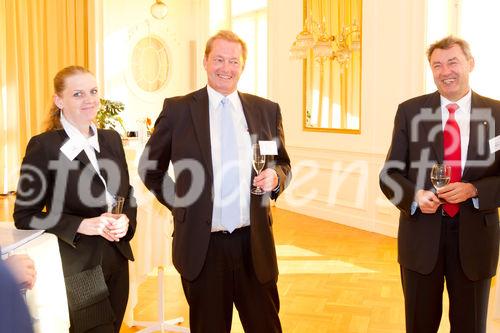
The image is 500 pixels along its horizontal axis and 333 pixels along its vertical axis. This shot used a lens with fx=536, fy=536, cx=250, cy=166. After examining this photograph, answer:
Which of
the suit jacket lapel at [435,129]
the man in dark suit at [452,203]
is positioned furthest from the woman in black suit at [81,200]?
the suit jacket lapel at [435,129]

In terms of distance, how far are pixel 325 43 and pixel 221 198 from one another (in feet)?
17.1

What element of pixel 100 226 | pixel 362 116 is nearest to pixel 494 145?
pixel 100 226

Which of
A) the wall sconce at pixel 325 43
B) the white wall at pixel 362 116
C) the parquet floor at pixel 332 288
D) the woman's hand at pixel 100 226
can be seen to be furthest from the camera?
the wall sconce at pixel 325 43

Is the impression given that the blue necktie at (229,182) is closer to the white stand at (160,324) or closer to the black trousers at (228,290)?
the black trousers at (228,290)

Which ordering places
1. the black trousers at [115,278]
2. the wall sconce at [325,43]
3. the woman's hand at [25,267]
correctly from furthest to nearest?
the wall sconce at [325,43], the black trousers at [115,278], the woman's hand at [25,267]

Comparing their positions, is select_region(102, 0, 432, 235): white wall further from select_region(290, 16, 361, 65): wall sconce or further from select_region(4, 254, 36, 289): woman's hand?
select_region(4, 254, 36, 289): woman's hand

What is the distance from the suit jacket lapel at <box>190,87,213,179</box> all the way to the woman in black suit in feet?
1.21

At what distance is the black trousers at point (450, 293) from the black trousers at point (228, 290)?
0.65 m

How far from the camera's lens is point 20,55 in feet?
32.2

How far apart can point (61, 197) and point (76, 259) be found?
26 cm

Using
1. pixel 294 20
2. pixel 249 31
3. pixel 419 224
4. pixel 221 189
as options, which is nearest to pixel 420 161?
pixel 419 224

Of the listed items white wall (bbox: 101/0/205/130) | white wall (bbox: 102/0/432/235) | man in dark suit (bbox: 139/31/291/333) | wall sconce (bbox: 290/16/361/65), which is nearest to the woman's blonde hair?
man in dark suit (bbox: 139/31/291/333)

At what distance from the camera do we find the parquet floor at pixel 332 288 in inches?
151

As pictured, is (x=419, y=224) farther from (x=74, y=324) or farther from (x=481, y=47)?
(x=481, y=47)
